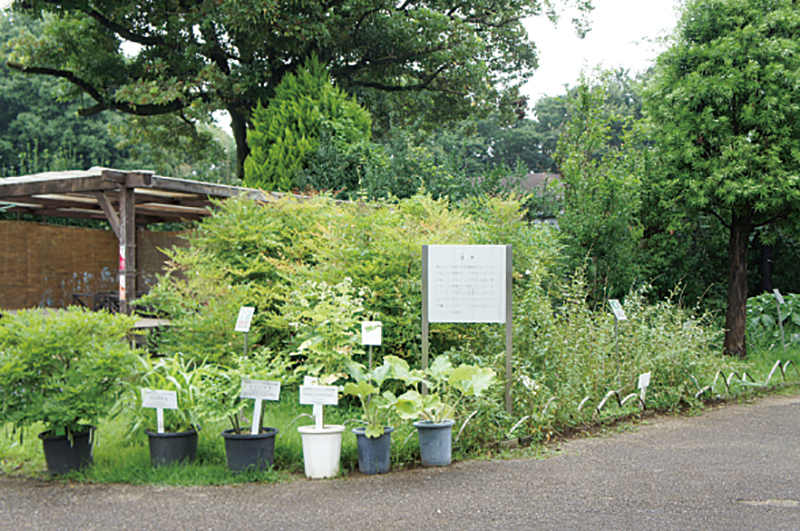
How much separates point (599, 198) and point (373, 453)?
6365 millimetres

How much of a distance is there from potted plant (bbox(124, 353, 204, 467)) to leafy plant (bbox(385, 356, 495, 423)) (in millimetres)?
1463

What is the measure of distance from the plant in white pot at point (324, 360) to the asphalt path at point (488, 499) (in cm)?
18

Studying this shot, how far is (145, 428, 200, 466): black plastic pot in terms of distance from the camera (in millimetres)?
4602

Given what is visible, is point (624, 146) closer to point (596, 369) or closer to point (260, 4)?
point (596, 369)

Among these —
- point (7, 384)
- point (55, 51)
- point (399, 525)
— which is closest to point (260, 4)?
point (55, 51)

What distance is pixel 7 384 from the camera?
446cm

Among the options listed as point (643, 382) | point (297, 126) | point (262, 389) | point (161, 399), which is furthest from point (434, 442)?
point (297, 126)

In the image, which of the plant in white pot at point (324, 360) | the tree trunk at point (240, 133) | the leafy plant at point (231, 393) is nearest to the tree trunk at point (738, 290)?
the plant in white pot at point (324, 360)

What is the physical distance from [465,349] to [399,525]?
8.94 ft

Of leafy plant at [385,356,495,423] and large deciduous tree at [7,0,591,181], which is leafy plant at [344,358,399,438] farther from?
large deciduous tree at [7,0,591,181]

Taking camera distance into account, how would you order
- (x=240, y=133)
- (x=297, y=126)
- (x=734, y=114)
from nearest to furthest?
(x=734, y=114), (x=297, y=126), (x=240, y=133)

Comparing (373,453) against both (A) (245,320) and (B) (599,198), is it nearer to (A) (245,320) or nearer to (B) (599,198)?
(A) (245,320)

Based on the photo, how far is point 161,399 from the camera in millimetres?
4527

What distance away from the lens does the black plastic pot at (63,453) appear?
460cm
